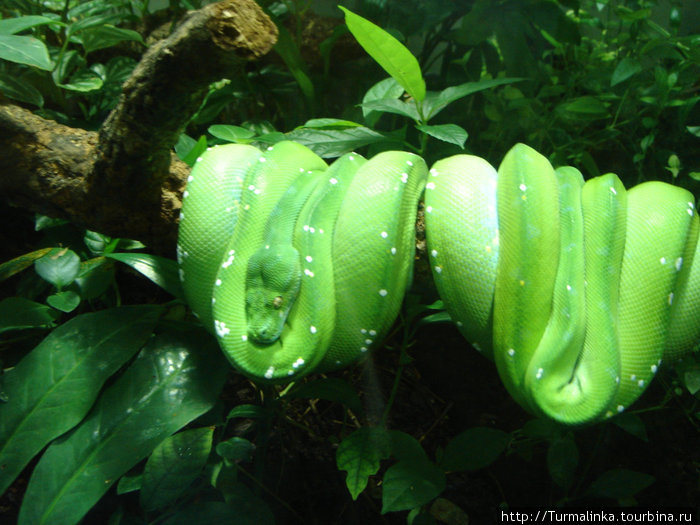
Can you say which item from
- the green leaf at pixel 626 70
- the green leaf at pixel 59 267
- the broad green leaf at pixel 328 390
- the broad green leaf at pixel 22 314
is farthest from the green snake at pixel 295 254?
the green leaf at pixel 626 70

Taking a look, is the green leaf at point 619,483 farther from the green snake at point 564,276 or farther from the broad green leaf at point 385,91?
the broad green leaf at point 385,91

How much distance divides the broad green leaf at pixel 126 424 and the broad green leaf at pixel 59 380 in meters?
0.05

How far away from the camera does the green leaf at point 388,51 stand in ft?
5.65

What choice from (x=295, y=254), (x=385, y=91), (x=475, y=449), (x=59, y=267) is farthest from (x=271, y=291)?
(x=385, y=91)

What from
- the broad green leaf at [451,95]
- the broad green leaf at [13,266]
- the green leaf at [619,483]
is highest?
the broad green leaf at [451,95]

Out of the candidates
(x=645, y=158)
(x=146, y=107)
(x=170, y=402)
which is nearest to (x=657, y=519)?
(x=645, y=158)

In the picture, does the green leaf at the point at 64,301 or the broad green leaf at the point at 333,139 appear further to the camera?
the broad green leaf at the point at 333,139

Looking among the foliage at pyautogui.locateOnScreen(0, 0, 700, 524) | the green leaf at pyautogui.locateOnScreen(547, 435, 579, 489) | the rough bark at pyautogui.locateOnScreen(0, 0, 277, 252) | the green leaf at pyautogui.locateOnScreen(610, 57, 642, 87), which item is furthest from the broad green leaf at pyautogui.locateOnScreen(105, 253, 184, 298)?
the green leaf at pyautogui.locateOnScreen(610, 57, 642, 87)

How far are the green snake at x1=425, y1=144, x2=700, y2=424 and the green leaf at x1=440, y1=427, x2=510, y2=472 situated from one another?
0.57 metres

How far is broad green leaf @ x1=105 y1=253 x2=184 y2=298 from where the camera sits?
177 centimetres

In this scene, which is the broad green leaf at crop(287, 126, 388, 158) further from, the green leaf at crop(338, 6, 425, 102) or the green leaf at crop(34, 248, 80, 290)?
the green leaf at crop(34, 248, 80, 290)

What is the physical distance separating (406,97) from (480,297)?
1512 mm

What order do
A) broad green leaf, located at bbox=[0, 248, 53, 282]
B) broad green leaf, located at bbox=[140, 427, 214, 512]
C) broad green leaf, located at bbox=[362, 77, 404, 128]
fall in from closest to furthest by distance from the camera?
broad green leaf, located at bbox=[140, 427, 214, 512]
broad green leaf, located at bbox=[0, 248, 53, 282]
broad green leaf, located at bbox=[362, 77, 404, 128]

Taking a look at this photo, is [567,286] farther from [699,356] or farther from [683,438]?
[683,438]
